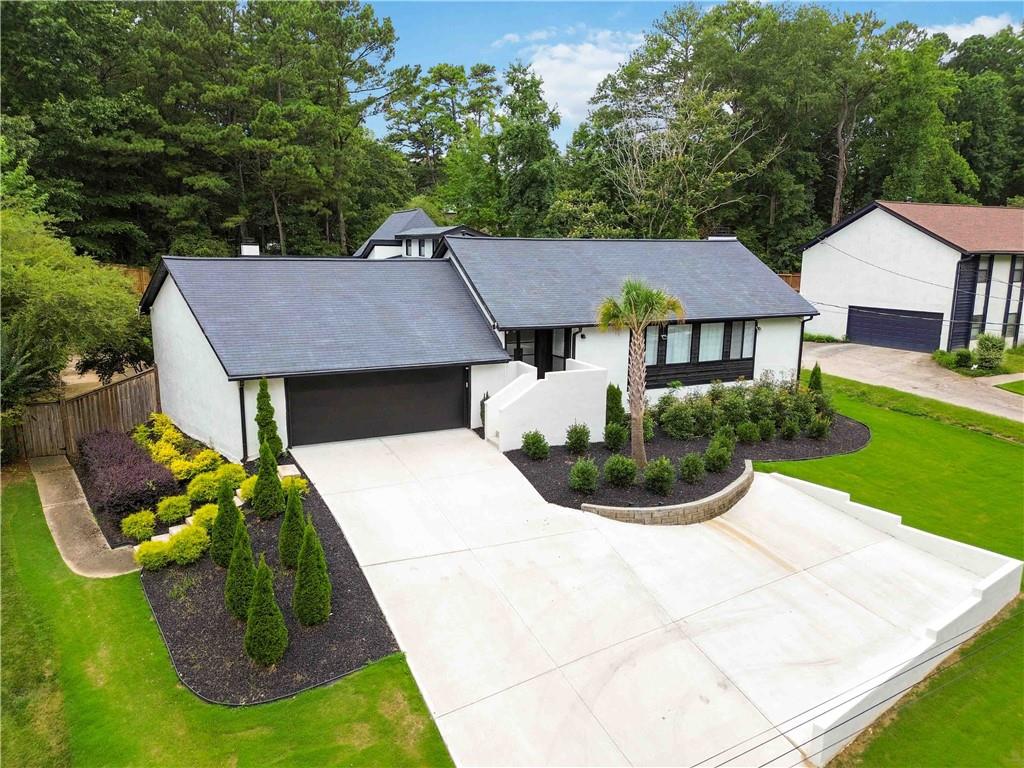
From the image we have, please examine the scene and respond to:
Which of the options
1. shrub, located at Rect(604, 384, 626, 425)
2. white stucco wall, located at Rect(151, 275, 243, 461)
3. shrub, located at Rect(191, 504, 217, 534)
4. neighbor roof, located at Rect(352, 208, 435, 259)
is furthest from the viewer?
neighbor roof, located at Rect(352, 208, 435, 259)

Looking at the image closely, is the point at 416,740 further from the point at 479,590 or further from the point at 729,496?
the point at 729,496

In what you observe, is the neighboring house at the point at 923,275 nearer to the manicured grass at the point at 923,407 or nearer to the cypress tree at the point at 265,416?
the manicured grass at the point at 923,407

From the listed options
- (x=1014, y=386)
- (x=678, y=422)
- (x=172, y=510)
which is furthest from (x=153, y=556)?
(x=1014, y=386)

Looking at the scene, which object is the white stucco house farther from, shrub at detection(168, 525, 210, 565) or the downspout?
shrub at detection(168, 525, 210, 565)

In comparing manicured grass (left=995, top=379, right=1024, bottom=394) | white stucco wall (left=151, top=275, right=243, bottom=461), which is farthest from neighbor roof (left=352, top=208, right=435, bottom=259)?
manicured grass (left=995, top=379, right=1024, bottom=394)

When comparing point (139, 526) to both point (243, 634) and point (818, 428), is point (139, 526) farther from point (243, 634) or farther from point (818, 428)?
point (818, 428)

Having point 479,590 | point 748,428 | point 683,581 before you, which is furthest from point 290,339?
point 748,428
